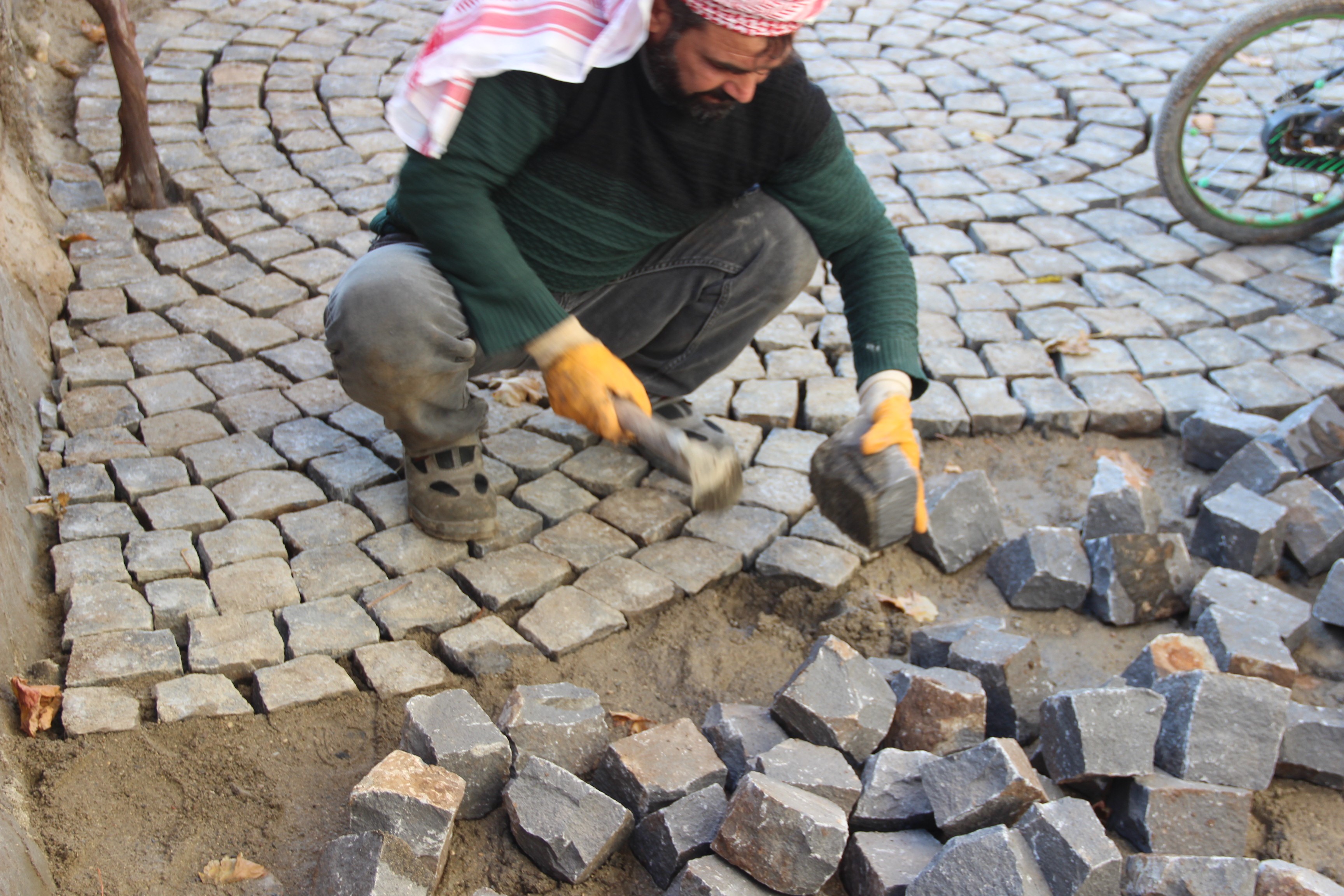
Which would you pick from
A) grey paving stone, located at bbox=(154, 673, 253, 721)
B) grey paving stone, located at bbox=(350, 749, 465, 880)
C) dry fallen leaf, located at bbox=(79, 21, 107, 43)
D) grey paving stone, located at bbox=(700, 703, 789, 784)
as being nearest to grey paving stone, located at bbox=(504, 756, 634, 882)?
grey paving stone, located at bbox=(350, 749, 465, 880)

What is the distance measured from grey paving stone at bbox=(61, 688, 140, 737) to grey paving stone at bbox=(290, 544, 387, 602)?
52cm

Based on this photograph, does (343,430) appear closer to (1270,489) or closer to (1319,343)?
(1270,489)

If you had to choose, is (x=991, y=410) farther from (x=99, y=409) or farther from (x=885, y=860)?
(x=99, y=409)

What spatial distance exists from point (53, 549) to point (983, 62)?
5.54m

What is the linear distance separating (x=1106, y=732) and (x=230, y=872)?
5.92 feet

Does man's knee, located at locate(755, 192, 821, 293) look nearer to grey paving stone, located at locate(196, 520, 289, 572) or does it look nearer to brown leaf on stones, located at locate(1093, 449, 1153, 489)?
brown leaf on stones, located at locate(1093, 449, 1153, 489)

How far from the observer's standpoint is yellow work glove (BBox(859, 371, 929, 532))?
2.54 metres

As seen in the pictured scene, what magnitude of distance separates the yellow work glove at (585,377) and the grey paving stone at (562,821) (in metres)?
0.77

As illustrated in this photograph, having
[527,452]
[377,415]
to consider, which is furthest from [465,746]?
[377,415]

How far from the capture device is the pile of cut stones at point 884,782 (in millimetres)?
2041

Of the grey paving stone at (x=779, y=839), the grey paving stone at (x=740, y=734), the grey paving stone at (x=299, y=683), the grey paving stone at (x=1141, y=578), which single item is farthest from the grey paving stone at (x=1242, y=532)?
the grey paving stone at (x=299, y=683)

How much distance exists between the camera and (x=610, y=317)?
310cm

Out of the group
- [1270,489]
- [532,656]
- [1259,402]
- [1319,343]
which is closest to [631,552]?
[532,656]

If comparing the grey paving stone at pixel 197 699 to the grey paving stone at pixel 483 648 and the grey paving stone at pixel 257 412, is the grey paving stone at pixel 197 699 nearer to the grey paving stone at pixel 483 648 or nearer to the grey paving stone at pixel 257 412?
the grey paving stone at pixel 483 648
